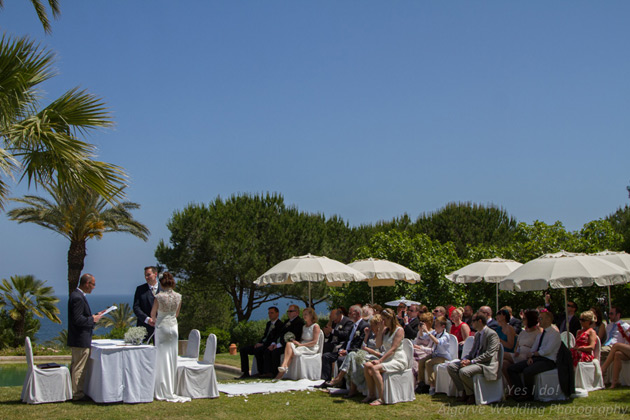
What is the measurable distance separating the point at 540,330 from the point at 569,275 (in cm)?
97

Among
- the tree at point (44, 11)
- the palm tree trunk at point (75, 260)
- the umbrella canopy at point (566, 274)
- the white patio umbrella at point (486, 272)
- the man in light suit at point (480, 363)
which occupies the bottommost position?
the man in light suit at point (480, 363)

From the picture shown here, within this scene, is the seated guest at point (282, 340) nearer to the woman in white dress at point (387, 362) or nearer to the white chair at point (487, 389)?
the woman in white dress at point (387, 362)

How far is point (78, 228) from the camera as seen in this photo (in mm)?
26328

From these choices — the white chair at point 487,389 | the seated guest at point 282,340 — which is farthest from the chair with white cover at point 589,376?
the seated guest at point 282,340

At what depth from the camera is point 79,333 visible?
857 cm

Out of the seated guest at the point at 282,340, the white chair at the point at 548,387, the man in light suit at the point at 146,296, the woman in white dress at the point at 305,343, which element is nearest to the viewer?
the white chair at the point at 548,387

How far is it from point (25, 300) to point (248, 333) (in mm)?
9919

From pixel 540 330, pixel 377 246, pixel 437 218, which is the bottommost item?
pixel 540 330

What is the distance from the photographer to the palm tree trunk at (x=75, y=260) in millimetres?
26109

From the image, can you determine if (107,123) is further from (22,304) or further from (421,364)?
(22,304)

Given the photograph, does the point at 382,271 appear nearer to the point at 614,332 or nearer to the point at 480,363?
the point at 614,332

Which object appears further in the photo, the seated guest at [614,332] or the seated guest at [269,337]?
the seated guest at [269,337]

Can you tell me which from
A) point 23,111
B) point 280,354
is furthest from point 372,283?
point 23,111

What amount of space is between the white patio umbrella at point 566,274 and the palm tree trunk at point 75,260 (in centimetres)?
2150
